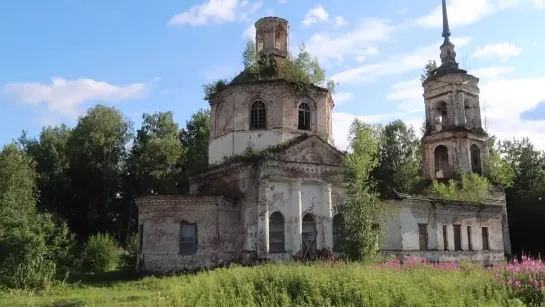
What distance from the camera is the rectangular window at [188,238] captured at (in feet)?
68.8

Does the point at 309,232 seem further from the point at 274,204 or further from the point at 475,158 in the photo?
the point at 475,158

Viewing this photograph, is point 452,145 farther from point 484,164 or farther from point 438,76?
point 438,76

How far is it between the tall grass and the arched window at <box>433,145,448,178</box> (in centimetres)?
2032

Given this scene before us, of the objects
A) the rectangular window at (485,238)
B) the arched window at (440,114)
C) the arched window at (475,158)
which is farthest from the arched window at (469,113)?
the rectangular window at (485,238)

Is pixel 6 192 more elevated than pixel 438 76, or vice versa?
pixel 438 76

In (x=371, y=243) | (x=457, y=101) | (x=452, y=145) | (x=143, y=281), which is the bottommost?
(x=143, y=281)

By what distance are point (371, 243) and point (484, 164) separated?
60.9 ft

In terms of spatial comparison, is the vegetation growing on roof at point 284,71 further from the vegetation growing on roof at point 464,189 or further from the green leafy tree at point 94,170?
the green leafy tree at point 94,170

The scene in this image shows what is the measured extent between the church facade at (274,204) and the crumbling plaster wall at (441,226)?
56 mm

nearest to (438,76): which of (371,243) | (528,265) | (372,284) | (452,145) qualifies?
(452,145)

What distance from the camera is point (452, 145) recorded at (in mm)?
32344

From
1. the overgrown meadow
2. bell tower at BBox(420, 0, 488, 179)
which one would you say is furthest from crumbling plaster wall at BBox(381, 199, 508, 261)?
the overgrown meadow

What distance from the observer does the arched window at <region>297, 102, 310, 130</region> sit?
78.2 ft

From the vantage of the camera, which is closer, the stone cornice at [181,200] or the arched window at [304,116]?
the stone cornice at [181,200]
